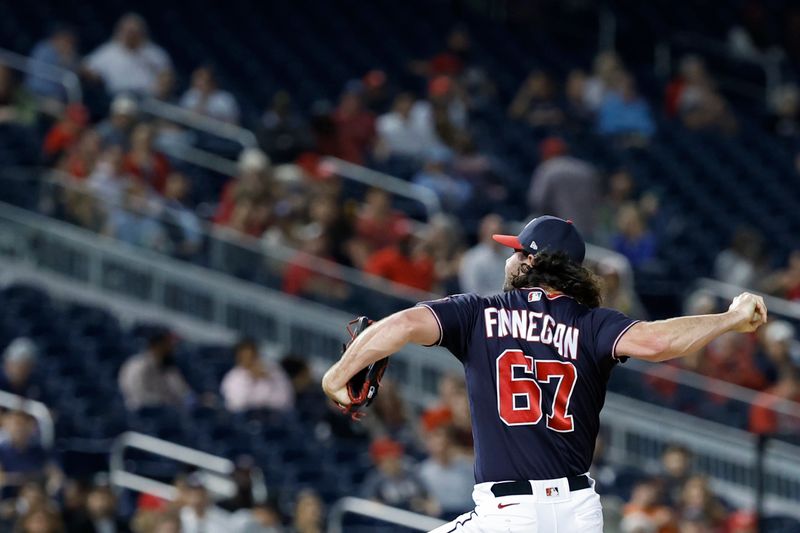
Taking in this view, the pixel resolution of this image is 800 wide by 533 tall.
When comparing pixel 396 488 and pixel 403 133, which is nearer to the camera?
pixel 396 488

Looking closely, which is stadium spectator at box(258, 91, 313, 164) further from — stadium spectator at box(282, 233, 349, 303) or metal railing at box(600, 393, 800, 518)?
metal railing at box(600, 393, 800, 518)

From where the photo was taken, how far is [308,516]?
10.1 metres

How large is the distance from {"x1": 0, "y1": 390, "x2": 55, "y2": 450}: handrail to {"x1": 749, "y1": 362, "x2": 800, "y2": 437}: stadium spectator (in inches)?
183

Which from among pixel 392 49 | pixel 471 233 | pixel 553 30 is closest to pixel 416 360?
pixel 471 233

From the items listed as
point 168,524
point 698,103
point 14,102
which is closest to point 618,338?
point 168,524

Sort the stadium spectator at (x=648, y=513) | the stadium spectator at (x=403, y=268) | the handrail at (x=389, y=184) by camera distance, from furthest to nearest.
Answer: the handrail at (x=389, y=184) → the stadium spectator at (x=403, y=268) → the stadium spectator at (x=648, y=513)

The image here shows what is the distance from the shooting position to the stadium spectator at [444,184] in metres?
14.4

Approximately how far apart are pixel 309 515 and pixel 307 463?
1216 mm

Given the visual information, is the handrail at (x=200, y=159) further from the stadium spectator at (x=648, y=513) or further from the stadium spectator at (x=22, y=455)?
the stadium spectator at (x=648, y=513)

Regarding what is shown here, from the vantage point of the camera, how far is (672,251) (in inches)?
578

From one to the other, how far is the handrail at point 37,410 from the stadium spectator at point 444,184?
429cm

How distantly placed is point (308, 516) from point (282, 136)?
15.3 ft

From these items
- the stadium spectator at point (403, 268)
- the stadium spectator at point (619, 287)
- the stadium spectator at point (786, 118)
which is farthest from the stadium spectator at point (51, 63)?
the stadium spectator at point (786, 118)

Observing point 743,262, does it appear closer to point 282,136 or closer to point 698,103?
point 698,103
